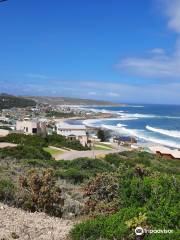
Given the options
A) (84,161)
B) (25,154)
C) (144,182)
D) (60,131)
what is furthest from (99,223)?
(60,131)

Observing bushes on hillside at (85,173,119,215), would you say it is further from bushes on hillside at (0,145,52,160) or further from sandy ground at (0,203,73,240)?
bushes on hillside at (0,145,52,160)

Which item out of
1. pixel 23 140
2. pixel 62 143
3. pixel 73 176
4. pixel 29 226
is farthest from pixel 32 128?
pixel 29 226

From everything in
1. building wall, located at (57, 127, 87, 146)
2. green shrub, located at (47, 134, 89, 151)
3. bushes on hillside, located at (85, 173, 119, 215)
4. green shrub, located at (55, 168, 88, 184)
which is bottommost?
building wall, located at (57, 127, 87, 146)

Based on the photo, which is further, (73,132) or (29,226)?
(73,132)

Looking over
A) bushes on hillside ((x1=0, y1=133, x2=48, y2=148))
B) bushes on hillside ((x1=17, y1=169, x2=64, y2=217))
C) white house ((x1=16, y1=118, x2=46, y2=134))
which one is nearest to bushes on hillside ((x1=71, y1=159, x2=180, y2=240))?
bushes on hillside ((x1=17, y1=169, x2=64, y2=217))

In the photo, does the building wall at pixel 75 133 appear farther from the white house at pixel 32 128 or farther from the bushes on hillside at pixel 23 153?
the bushes on hillside at pixel 23 153

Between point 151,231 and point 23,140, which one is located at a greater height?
point 151,231

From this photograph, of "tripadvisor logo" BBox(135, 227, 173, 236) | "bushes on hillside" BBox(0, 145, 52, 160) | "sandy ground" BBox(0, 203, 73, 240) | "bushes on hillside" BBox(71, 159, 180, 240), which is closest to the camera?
"tripadvisor logo" BBox(135, 227, 173, 236)

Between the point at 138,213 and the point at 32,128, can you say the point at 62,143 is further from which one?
the point at 138,213

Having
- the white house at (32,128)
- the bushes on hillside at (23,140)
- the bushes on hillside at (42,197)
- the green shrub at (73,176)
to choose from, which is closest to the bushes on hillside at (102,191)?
the bushes on hillside at (42,197)
